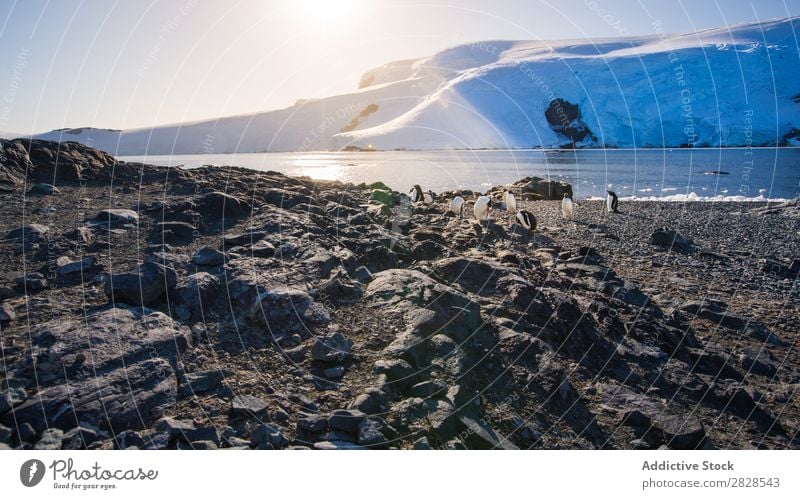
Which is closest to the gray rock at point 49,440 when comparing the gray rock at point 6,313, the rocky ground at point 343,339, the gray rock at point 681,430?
the rocky ground at point 343,339

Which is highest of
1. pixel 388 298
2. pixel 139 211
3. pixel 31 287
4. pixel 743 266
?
pixel 139 211

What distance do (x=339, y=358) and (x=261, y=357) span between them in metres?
1.01

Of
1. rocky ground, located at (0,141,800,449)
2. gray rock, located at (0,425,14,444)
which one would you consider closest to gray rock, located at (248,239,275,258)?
rocky ground, located at (0,141,800,449)

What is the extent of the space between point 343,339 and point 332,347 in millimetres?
206

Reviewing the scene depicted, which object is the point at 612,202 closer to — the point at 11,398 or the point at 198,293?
the point at 198,293

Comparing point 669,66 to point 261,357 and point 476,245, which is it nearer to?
point 476,245

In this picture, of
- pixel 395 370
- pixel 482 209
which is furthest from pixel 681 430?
pixel 482 209

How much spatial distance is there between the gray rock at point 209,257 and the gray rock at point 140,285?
1.06 metres

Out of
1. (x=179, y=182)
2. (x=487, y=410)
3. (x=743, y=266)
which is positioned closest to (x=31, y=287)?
(x=487, y=410)

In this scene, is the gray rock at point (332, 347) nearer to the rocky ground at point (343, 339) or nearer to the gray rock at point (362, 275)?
the rocky ground at point (343, 339)

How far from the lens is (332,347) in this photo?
586cm

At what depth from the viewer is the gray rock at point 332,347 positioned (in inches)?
225

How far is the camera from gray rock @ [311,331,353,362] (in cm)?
572
